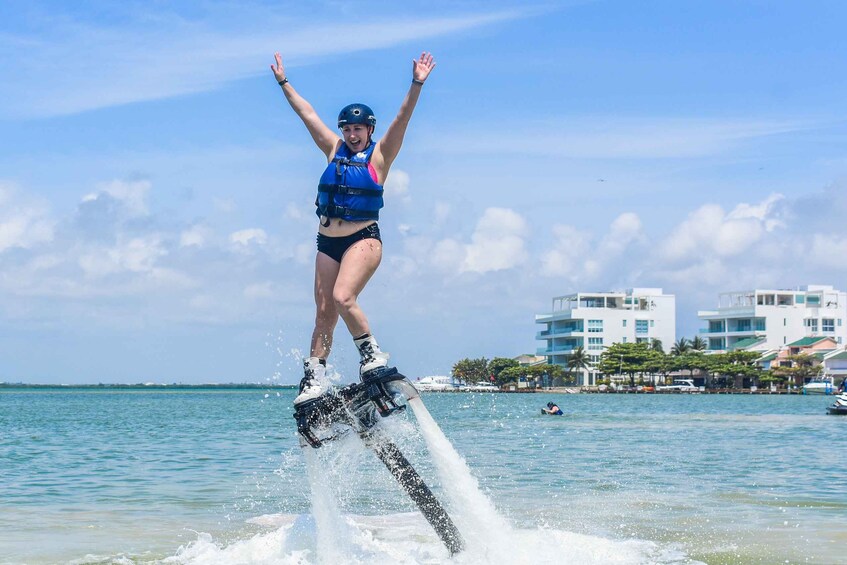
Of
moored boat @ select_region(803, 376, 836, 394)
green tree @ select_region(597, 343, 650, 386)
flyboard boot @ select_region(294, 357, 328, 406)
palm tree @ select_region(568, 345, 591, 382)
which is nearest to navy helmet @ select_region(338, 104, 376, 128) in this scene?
flyboard boot @ select_region(294, 357, 328, 406)

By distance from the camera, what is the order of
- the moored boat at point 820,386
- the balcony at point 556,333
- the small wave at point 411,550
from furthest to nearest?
the balcony at point 556,333 → the moored boat at point 820,386 → the small wave at point 411,550

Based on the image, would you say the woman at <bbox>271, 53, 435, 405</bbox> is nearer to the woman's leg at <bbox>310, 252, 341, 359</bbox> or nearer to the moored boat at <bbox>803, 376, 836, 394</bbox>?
the woman's leg at <bbox>310, 252, 341, 359</bbox>

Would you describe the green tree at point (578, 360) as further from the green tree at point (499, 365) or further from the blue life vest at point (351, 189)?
the blue life vest at point (351, 189)

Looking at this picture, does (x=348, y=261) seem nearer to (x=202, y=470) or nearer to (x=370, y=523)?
(x=370, y=523)

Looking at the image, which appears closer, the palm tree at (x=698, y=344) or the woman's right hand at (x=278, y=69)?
the woman's right hand at (x=278, y=69)

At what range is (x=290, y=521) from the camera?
1434 cm

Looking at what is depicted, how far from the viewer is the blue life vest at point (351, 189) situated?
29.0 ft

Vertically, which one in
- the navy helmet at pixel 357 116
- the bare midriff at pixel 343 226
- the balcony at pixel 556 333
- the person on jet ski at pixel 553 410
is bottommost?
the person on jet ski at pixel 553 410

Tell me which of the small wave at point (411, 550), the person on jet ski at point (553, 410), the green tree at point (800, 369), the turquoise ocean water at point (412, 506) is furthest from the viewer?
the green tree at point (800, 369)

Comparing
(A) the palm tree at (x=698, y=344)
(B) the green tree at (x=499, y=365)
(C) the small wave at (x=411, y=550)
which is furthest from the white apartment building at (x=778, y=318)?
(C) the small wave at (x=411, y=550)

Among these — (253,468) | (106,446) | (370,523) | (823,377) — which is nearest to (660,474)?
(253,468)

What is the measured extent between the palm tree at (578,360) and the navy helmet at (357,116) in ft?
439

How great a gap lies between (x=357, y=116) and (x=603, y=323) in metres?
139

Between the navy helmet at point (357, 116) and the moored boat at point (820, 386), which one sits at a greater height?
the navy helmet at point (357, 116)
